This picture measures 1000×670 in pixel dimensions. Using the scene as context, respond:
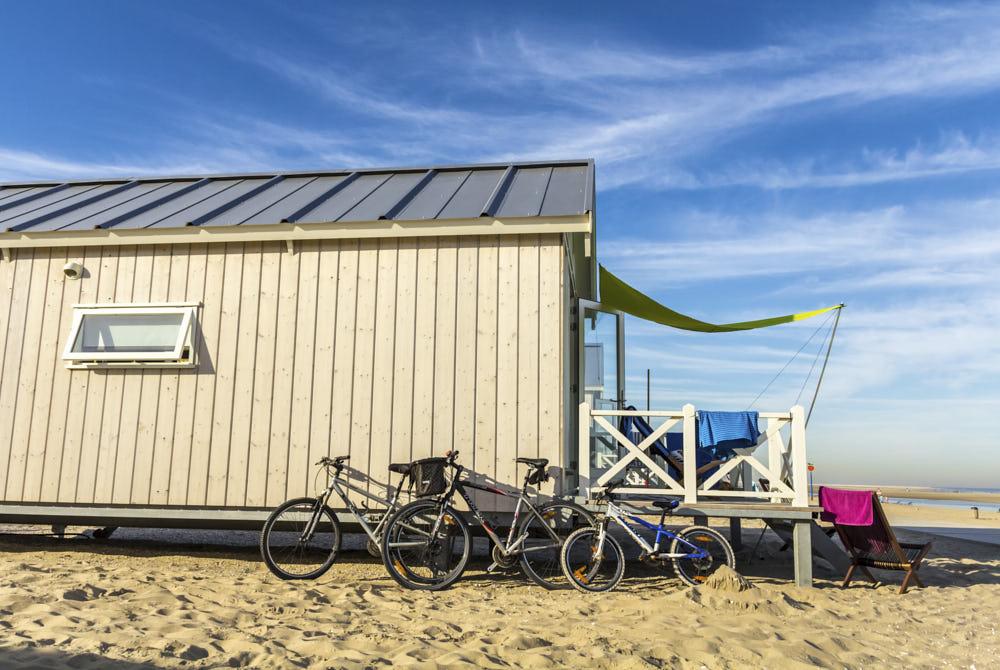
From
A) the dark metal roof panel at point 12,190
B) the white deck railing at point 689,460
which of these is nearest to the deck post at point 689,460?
the white deck railing at point 689,460

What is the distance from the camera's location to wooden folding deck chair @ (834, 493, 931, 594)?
6273 mm

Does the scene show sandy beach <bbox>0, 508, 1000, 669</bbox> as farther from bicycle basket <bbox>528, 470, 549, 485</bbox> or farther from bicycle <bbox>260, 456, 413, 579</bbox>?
bicycle basket <bbox>528, 470, 549, 485</bbox>

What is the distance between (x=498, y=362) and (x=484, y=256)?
0.92 metres

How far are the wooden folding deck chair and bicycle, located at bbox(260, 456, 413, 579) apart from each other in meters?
3.87

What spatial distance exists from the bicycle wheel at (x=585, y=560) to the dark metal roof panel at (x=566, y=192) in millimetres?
2581

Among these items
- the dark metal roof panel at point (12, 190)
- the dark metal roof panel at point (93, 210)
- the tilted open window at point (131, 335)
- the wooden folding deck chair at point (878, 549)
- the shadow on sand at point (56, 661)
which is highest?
the dark metal roof panel at point (12, 190)

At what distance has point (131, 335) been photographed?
6629mm

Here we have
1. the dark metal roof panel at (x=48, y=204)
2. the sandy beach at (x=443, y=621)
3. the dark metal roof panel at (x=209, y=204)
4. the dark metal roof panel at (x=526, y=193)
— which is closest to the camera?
the sandy beach at (x=443, y=621)

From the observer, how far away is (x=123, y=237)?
6699mm

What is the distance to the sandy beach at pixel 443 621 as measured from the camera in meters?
3.53

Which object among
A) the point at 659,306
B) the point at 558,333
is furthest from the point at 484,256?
the point at 659,306

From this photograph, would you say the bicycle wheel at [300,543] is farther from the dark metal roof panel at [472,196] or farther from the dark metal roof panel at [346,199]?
the dark metal roof panel at [472,196]

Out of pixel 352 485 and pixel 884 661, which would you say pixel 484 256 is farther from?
pixel 884 661

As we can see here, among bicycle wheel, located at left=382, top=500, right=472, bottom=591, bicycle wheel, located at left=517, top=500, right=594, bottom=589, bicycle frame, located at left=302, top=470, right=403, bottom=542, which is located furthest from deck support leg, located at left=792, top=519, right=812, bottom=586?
bicycle frame, located at left=302, top=470, right=403, bottom=542
